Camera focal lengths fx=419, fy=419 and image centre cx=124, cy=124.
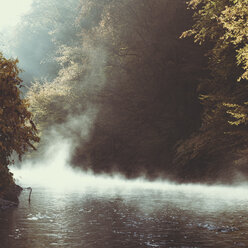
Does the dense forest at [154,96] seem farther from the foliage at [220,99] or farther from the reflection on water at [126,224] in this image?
the reflection on water at [126,224]

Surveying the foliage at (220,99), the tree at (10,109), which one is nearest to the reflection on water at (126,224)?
the tree at (10,109)

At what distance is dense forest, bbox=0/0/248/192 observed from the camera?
20.6 m

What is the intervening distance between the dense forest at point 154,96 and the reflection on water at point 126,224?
5.82 metres

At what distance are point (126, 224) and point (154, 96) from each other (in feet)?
57.9

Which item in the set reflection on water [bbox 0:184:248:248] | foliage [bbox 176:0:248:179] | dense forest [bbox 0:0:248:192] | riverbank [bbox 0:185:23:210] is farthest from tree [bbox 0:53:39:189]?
foliage [bbox 176:0:248:179]

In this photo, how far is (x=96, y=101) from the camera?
31.0m

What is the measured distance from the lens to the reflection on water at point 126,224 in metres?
8.37

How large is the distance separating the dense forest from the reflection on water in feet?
19.1

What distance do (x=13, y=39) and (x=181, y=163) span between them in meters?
47.0

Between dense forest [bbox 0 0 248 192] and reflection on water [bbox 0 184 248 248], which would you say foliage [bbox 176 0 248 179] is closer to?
dense forest [bbox 0 0 248 192]

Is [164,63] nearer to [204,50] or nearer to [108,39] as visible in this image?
[204,50]

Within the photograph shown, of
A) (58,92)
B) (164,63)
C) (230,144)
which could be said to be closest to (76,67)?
(58,92)

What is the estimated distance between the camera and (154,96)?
27453mm

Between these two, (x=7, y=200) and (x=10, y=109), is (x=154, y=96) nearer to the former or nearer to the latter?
(x=7, y=200)
